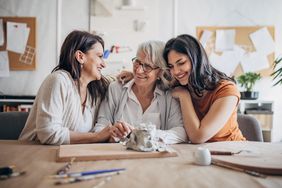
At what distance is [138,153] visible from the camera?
3.53ft

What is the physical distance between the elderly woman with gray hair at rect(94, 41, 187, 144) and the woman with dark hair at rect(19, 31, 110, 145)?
0.24 feet

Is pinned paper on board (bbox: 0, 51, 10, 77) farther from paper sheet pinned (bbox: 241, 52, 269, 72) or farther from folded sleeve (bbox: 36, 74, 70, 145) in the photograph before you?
paper sheet pinned (bbox: 241, 52, 269, 72)

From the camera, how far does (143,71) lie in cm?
160

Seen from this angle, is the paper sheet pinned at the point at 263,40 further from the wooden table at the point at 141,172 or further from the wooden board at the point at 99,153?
the wooden board at the point at 99,153

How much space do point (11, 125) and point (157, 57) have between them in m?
0.84

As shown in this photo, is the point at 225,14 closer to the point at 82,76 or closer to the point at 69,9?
the point at 69,9

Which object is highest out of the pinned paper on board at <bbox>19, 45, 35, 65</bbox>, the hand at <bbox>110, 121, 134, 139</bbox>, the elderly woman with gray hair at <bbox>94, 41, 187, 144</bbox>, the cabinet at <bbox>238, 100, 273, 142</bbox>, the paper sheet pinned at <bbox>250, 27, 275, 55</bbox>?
the paper sheet pinned at <bbox>250, 27, 275, 55</bbox>

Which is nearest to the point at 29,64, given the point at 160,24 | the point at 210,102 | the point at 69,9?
the point at 69,9

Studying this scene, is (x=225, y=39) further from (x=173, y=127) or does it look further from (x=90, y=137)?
(x=90, y=137)

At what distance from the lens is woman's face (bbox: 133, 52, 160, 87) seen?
1.60 meters

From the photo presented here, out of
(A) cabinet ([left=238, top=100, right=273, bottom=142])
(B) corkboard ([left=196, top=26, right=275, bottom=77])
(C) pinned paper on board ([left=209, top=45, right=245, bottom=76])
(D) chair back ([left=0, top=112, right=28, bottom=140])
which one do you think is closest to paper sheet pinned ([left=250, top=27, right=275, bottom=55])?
(B) corkboard ([left=196, top=26, right=275, bottom=77])

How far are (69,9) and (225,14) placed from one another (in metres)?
1.81

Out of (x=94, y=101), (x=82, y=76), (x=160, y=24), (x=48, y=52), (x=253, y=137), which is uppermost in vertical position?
(x=160, y=24)

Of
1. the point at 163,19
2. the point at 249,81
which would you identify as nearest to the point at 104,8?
the point at 163,19
